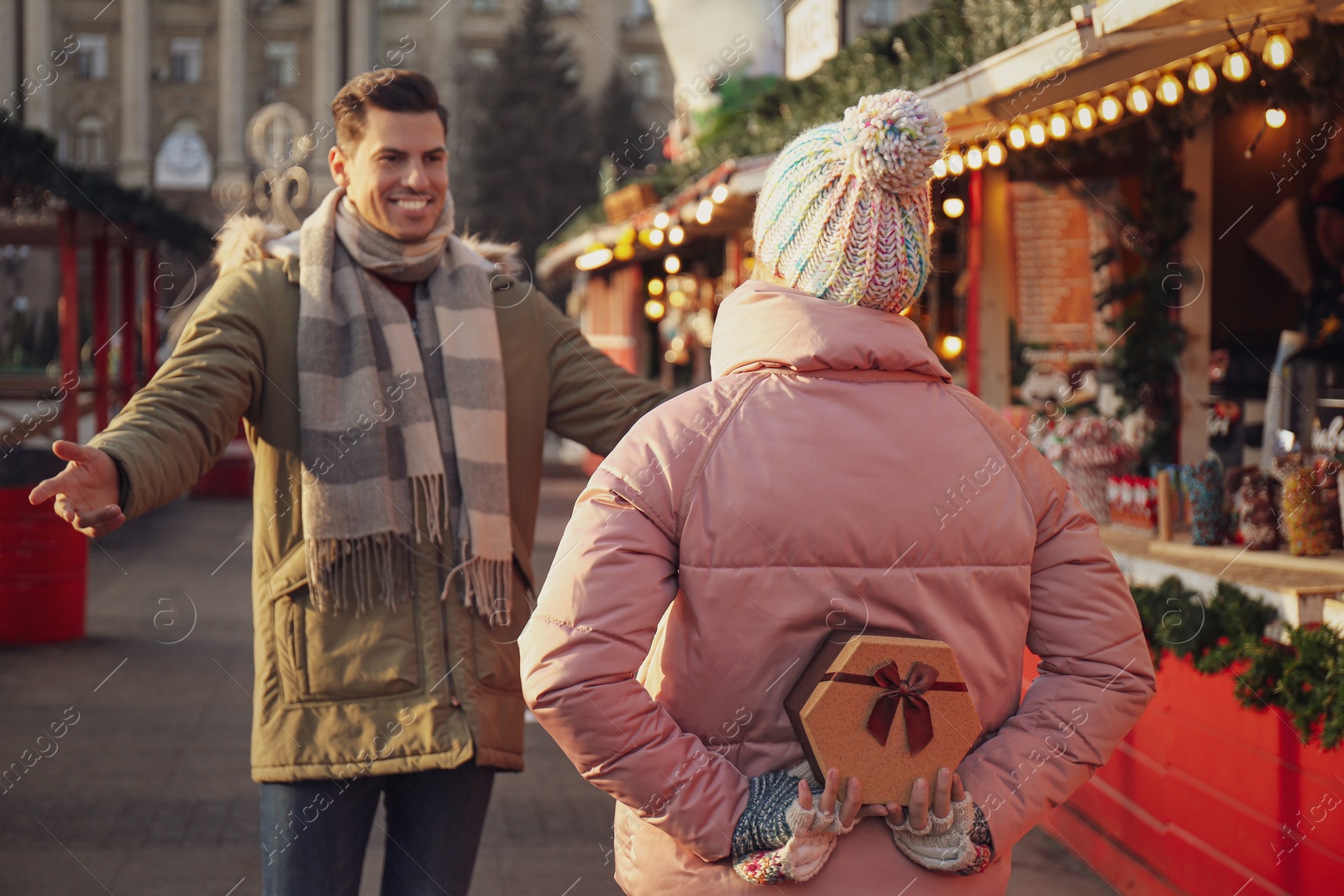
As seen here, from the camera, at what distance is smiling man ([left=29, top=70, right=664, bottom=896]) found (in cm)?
267

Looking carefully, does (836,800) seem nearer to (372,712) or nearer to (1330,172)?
(372,712)

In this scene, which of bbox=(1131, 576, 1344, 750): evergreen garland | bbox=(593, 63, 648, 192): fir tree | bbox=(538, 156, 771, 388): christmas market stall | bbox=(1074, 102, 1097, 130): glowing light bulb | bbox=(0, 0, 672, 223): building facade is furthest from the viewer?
bbox=(0, 0, 672, 223): building facade

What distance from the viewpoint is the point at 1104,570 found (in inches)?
78.6

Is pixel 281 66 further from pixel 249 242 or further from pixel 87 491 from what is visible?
pixel 87 491

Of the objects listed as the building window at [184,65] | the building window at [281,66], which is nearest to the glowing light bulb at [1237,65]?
the building window at [281,66]

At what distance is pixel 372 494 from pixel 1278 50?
3209 mm

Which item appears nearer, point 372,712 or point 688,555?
point 688,555

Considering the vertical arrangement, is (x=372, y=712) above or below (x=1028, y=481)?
below

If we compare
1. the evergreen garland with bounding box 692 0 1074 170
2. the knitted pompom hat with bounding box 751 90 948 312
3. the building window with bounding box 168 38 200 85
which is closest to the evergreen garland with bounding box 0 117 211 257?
the evergreen garland with bounding box 692 0 1074 170

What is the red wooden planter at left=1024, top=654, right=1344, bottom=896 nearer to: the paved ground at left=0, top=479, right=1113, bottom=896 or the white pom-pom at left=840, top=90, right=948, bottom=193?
the paved ground at left=0, top=479, right=1113, bottom=896

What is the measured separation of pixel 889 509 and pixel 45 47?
69.4m

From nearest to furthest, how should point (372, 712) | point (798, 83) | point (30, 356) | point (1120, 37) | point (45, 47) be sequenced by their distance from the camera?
point (372, 712) → point (1120, 37) → point (798, 83) → point (30, 356) → point (45, 47)

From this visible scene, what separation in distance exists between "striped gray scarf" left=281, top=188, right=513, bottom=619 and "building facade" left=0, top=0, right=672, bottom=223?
61580 millimetres

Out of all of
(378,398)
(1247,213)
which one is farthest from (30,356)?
(378,398)
